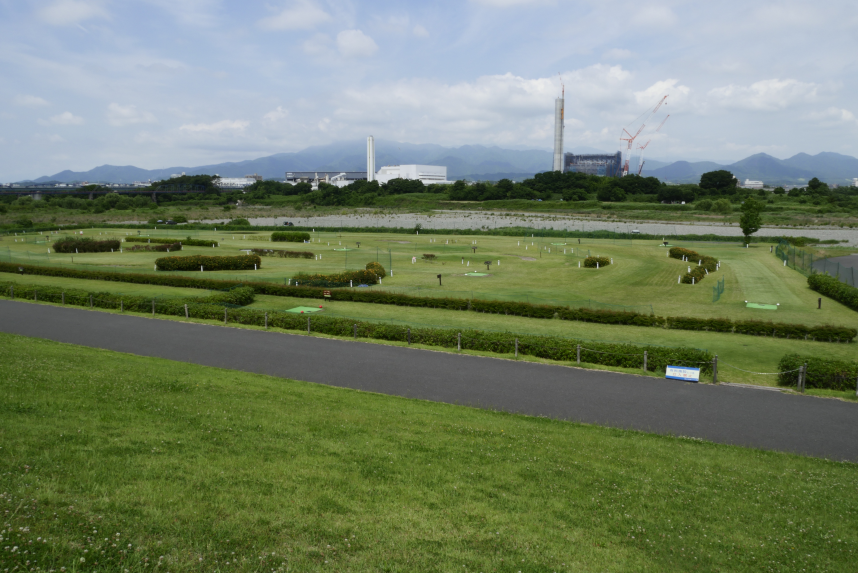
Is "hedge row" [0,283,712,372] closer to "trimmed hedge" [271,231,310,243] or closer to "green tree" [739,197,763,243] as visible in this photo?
"trimmed hedge" [271,231,310,243]

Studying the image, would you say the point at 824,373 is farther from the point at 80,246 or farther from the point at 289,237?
the point at 80,246

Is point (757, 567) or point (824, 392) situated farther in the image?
point (824, 392)

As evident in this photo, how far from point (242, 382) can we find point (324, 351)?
635 cm

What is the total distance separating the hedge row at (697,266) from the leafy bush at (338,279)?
81.7ft

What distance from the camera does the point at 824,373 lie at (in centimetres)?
1847

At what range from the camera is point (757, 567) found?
7.36 m

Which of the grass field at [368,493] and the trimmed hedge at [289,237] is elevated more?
the trimmed hedge at [289,237]

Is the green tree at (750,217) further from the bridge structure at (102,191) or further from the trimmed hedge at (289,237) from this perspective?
the bridge structure at (102,191)

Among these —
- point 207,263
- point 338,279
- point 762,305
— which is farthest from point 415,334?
point 207,263

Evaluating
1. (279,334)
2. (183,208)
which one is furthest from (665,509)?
(183,208)

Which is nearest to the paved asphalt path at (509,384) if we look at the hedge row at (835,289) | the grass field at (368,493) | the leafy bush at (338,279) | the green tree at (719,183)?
the grass field at (368,493)

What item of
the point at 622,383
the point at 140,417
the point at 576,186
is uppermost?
the point at 576,186

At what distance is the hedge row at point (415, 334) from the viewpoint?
68.9ft

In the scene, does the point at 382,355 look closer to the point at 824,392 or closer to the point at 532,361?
the point at 532,361
